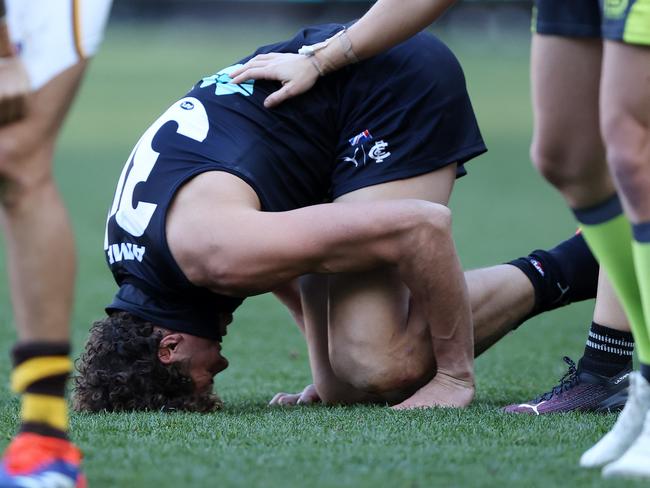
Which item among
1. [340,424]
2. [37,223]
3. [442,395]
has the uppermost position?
[37,223]

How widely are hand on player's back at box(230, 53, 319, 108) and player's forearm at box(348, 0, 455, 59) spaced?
0.18 metres

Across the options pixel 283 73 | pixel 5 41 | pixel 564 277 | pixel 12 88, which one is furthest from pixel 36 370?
pixel 564 277

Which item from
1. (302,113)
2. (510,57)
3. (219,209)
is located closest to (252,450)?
(219,209)

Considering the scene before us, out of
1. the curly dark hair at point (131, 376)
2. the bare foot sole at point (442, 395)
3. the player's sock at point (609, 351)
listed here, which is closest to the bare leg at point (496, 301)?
the bare foot sole at point (442, 395)

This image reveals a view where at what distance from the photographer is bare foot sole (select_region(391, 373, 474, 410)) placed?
11.7 feet

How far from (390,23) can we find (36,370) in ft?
5.96

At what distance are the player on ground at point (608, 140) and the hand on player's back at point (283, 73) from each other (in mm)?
1281

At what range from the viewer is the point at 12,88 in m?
2.35

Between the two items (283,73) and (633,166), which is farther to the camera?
(283,73)

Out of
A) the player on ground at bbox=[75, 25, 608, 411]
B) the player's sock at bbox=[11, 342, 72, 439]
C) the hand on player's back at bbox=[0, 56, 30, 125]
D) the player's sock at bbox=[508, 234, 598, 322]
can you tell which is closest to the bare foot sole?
the player on ground at bbox=[75, 25, 608, 411]

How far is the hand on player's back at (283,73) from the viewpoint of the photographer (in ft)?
12.7

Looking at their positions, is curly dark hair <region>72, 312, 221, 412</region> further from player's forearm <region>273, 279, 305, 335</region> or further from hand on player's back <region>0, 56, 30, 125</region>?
hand on player's back <region>0, 56, 30, 125</region>

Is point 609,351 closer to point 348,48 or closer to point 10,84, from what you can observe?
point 348,48

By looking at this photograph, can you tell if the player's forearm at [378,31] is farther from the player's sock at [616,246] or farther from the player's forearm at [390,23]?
the player's sock at [616,246]
